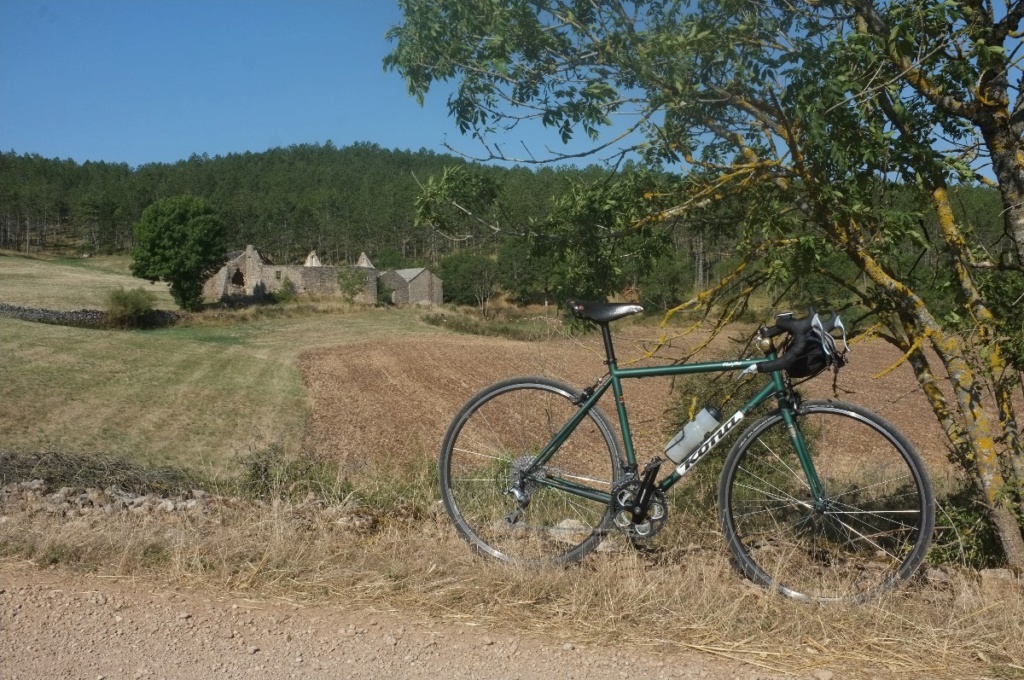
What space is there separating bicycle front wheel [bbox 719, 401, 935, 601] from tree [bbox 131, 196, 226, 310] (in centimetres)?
9028

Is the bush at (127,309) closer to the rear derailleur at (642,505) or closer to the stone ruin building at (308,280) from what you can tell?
the stone ruin building at (308,280)

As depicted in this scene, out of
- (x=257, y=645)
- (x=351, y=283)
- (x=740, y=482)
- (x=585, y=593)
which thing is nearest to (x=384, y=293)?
(x=351, y=283)

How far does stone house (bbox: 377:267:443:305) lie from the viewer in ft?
287

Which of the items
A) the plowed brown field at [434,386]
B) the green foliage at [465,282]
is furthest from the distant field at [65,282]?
the plowed brown field at [434,386]

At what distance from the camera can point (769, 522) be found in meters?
4.15

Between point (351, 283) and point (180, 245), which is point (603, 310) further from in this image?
point (180, 245)

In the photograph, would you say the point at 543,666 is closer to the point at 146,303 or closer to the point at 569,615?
the point at 569,615

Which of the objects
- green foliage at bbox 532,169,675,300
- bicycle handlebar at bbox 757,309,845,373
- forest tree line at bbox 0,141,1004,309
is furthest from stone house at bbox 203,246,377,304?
bicycle handlebar at bbox 757,309,845,373

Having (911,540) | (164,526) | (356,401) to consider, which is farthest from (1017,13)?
(356,401)

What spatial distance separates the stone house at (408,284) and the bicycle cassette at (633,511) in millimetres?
82131

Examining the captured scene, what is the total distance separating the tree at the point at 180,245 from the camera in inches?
3716

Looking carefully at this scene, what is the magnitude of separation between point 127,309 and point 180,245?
35.4 metres

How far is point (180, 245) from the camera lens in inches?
3824

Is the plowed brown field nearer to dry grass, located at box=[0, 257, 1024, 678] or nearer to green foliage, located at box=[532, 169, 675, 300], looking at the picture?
green foliage, located at box=[532, 169, 675, 300]
